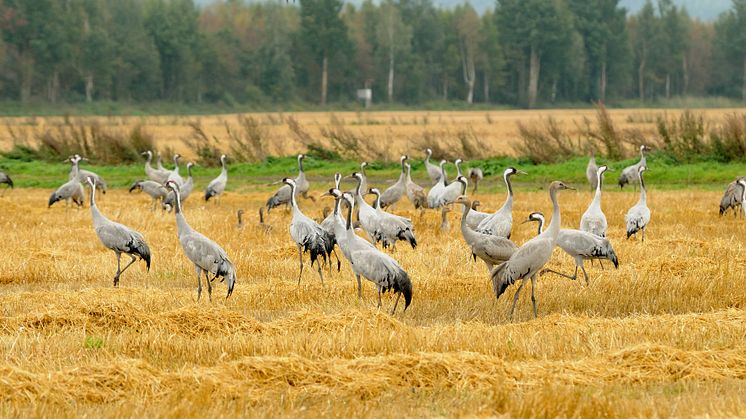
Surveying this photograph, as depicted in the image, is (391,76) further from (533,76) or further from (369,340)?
(369,340)

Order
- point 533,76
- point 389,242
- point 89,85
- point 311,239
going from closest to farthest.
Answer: point 311,239 < point 389,242 < point 89,85 < point 533,76

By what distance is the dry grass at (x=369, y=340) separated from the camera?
20.6 ft

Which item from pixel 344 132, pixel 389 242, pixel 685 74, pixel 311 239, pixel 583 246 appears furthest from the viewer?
pixel 685 74

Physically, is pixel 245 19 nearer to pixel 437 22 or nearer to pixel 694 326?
pixel 437 22

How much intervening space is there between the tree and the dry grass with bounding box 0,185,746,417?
70.3 m

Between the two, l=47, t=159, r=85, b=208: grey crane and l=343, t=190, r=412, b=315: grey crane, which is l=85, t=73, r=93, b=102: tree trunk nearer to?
l=47, t=159, r=85, b=208: grey crane

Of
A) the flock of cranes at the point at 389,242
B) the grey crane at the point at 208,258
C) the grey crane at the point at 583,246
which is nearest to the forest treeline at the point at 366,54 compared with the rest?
the flock of cranes at the point at 389,242

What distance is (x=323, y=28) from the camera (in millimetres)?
82625

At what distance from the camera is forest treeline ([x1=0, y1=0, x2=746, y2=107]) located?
76.4 metres

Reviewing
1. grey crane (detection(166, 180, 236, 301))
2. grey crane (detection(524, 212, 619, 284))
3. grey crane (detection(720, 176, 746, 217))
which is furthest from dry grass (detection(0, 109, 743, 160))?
grey crane (detection(166, 180, 236, 301))

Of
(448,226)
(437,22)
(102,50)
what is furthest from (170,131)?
(437,22)

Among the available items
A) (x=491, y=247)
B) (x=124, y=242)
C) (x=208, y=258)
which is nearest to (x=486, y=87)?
(x=124, y=242)

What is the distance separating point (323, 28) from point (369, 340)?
76328 millimetres

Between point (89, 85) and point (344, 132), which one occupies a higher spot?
point (89, 85)
